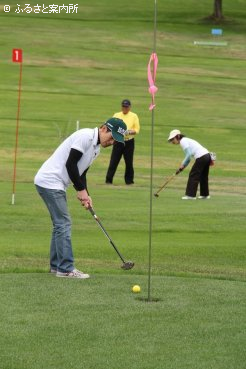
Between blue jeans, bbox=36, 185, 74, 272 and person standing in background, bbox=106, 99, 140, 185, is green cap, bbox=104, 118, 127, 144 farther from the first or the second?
person standing in background, bbox=106, 99, 140, 185

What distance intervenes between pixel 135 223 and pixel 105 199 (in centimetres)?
347

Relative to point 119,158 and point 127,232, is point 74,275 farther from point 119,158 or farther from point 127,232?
point 119,158

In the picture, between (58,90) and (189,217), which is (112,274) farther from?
(58,90)

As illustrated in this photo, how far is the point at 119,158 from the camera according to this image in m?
26.4

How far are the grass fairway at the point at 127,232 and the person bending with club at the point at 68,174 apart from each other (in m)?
0.42

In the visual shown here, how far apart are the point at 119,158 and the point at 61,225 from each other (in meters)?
14.3

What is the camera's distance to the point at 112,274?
12.9m

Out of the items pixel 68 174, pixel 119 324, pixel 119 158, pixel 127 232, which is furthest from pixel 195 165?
pixel 119 324

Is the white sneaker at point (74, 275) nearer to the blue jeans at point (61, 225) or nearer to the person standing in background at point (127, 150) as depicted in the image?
the blue jeans at point (61, 225)

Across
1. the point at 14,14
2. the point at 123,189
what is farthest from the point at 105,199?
the point at 14,14

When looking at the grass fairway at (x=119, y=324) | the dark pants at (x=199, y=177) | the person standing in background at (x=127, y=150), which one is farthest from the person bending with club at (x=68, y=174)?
the person standing in background at (x=127, y=150)

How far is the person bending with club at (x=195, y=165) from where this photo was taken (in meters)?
23.5

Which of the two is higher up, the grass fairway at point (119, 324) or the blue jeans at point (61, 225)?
the blue jeans at point (61, 225)

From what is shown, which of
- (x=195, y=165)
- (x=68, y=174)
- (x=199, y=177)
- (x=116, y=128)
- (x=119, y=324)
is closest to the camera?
(x=119, y=324)
